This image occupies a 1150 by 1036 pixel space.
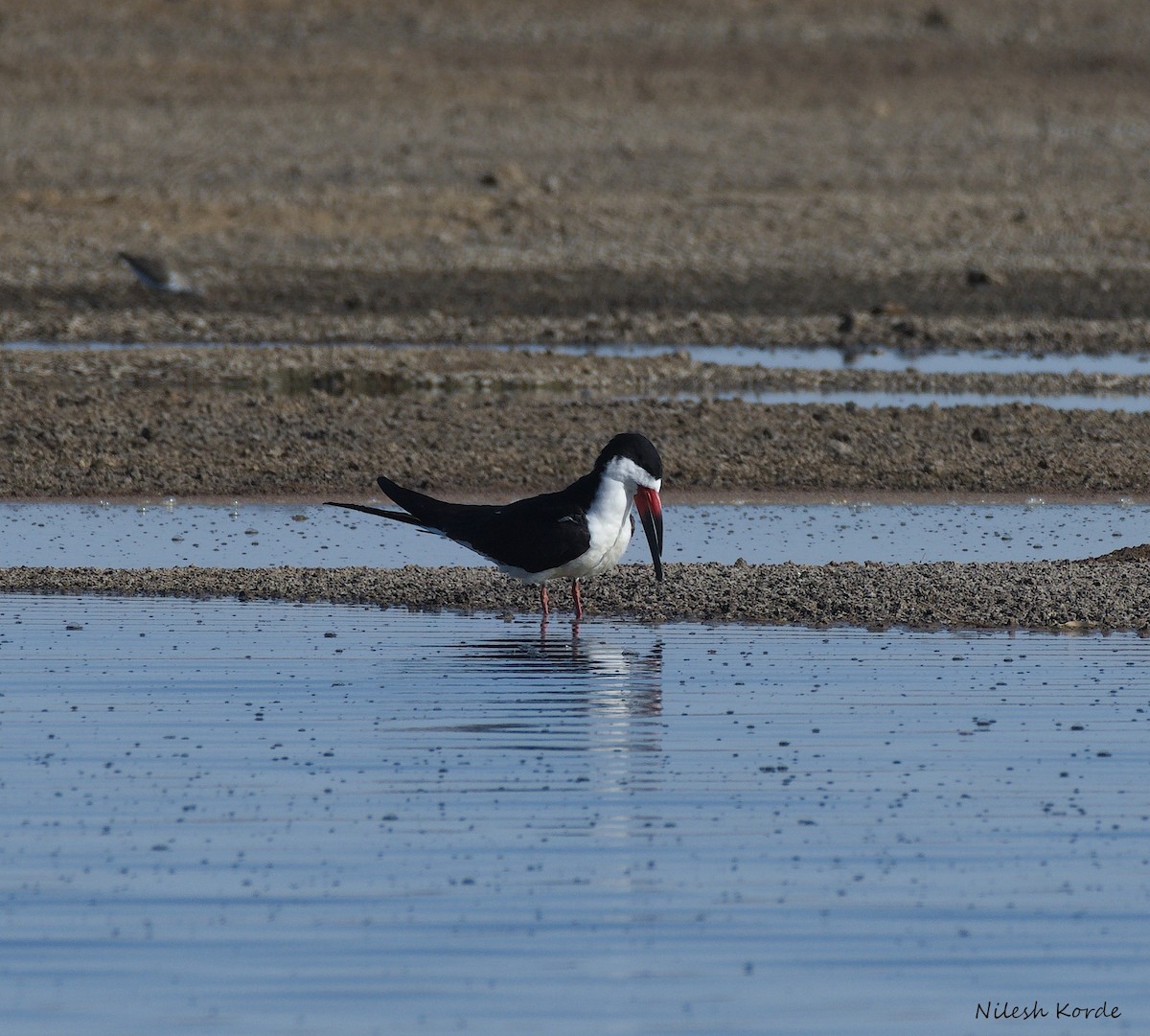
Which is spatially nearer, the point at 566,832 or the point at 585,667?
the point at 566,832

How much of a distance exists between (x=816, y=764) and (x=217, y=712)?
2.45m

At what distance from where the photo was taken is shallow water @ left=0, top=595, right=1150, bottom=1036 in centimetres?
618

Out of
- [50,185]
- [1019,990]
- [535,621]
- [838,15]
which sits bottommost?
[1019,990]

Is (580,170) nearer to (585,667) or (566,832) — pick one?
(585,667)

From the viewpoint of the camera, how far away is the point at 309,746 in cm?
880

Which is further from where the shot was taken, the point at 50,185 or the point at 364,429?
the point at 50,185

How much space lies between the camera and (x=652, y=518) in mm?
12102

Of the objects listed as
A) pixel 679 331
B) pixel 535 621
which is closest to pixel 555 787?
pixel 535 621

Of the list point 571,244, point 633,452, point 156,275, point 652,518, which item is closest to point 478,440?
point 652,518

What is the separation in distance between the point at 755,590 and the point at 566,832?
185 inches

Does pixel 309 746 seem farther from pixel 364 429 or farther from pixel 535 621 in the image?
pixel 364 429

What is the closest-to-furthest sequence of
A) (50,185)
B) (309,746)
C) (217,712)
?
(309,746)
(217,712)
(50,185)

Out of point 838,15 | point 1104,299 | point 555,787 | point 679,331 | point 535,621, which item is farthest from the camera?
point 838,15

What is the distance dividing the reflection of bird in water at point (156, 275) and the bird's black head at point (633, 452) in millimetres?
16097
